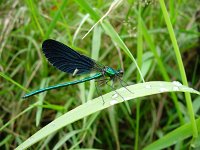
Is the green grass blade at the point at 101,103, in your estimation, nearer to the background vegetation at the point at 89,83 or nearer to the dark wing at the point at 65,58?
the dark wing at the point at 65,58

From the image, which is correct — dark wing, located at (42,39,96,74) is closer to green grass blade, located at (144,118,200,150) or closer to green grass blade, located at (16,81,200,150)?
green grass blade, located at (16,81,200,150)

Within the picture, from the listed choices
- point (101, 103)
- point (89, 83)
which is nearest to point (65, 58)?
point (101, 103)

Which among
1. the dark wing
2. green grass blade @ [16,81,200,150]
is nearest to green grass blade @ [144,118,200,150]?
green grass blade @ [16,81,200,150]

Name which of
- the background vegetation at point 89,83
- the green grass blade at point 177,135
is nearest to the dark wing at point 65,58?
the background vegetation at point 89,83

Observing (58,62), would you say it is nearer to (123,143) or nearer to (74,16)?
(123,143)

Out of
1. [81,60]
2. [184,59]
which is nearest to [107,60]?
[184,59]

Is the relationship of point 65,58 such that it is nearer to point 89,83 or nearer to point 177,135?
point 89,83
